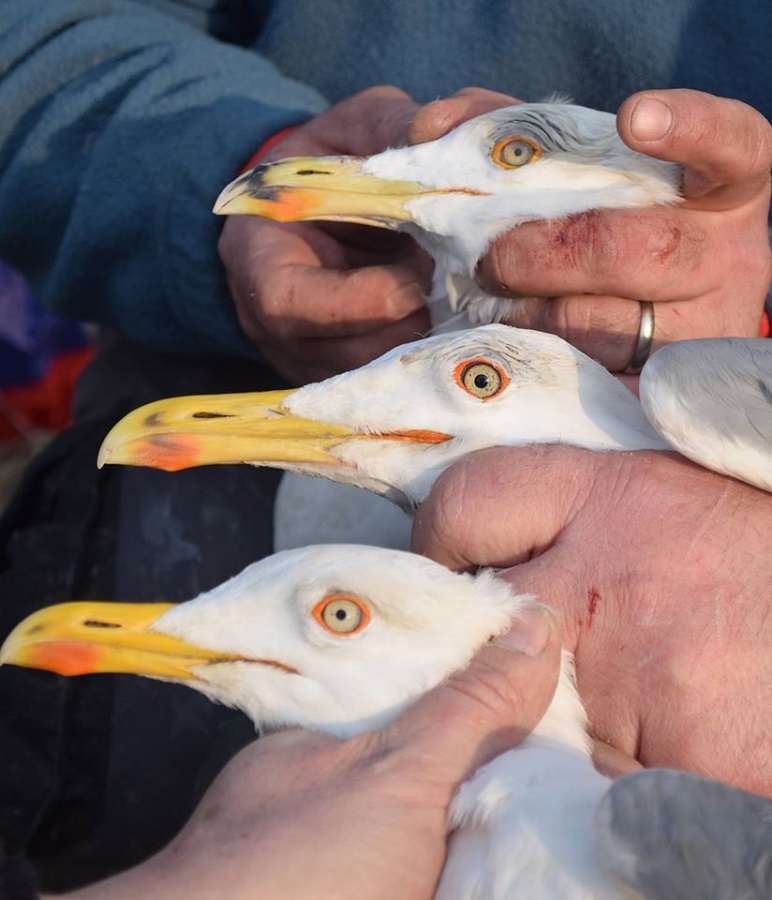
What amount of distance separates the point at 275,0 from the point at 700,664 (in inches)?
107

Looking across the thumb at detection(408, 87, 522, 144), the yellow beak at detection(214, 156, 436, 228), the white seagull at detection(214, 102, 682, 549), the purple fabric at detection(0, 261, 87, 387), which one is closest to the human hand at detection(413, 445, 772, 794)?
the white seagull at detection(214, 102, 682, 549)

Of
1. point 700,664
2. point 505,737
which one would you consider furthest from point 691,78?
point 505,737

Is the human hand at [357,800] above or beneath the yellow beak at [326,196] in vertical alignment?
beneath

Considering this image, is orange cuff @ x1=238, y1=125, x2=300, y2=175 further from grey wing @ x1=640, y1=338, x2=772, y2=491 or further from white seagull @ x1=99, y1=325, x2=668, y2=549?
grey wing @ x1=640, y1=338, x2=772, y2=491

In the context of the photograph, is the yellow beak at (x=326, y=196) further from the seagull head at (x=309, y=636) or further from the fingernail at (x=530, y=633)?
the fingernail at (x=530, y=633)

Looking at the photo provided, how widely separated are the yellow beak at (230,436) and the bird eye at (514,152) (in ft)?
2.23

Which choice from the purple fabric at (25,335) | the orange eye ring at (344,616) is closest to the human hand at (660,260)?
the orange eye ring at (344,616)

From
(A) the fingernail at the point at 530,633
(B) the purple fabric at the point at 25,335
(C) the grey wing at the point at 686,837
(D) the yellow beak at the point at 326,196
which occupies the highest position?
(D) the yellow beak at the point at 326,196

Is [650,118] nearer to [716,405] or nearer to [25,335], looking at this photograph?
[716,405]

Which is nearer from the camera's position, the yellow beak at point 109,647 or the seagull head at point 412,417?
the yellow beak at point 109,647

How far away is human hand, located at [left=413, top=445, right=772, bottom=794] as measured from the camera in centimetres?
189

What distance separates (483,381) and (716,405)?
45 cm

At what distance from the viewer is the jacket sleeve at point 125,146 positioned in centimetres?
328

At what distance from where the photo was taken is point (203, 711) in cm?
273
